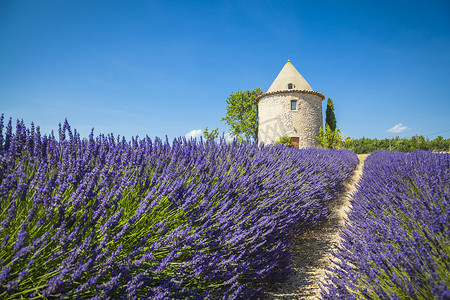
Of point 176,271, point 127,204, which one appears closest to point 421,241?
point 176,271

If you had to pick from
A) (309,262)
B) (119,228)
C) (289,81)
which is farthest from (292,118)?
(119,228)

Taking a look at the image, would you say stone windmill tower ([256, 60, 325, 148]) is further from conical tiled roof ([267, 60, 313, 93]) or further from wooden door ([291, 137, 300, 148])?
conical tiled roof ([267, 60, 313, 93])

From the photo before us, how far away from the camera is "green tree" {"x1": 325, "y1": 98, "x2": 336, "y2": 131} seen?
961 inches

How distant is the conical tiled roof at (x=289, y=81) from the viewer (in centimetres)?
2212

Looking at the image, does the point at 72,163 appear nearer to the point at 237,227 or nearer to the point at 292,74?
the point at 237,227

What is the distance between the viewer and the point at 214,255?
58.5 inches

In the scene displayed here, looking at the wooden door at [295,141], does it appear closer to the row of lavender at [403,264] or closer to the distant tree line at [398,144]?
the distant tree line at [398,144]

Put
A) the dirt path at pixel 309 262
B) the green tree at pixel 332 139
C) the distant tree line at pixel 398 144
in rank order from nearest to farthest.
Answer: the dirt path at pixel 309 262, the green tree at pixel 332 139, the distant tree line at pixel 398 144

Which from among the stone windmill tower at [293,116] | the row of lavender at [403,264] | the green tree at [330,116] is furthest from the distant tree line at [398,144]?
the row of lavender at [403,264]

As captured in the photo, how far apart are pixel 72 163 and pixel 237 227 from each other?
3.64 feet

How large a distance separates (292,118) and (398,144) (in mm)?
18562

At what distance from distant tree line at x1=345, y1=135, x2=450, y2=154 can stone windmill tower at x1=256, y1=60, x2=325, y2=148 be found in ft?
29.0

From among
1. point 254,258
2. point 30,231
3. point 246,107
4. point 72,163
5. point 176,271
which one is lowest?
point 254,258

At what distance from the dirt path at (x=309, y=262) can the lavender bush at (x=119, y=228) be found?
0.19 metres
